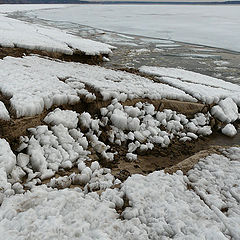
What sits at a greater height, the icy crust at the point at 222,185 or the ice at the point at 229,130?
the icy crust at the point at 222,185

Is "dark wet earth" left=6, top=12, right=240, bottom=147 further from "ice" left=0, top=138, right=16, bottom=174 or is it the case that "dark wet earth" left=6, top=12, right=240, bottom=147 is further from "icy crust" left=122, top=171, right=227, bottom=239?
"ice" left=0, top=138, right=16, bottom=174

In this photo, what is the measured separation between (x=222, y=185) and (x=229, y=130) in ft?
8.99

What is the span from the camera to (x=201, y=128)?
20.3 ft

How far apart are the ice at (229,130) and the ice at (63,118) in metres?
3.54

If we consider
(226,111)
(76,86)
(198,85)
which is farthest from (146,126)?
(198,85)

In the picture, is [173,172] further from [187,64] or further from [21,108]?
[187,64]

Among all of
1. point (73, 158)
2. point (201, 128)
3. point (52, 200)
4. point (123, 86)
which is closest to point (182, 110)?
point (201, 128)

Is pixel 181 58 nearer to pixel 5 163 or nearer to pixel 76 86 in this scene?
pixel 76 86

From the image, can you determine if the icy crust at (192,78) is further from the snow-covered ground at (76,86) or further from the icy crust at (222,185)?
the icy crust at (222,185)

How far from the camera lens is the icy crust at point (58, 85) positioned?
494 centimetres

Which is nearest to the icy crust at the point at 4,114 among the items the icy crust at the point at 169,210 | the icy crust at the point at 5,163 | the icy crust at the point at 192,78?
the icy crust at the point at 5,163

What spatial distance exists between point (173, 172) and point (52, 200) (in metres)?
1.83

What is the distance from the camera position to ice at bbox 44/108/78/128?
4.79m

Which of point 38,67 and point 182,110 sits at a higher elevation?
point 38,67
